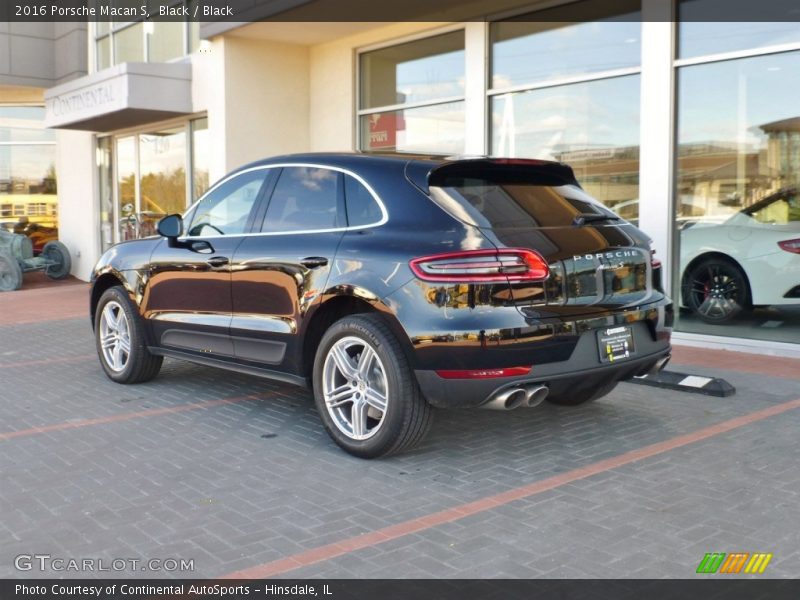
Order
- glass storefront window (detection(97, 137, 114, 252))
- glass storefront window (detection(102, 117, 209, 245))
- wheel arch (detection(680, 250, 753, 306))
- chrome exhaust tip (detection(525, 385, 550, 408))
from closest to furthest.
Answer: chrome exhaust tip (detection(525, 385, 550, 408)), wheel arch (detection(680, 250, 753, 306)), glass storefront window (detection(102, 117, 209, 245)), glass storefront window (detection(97, 137, 114, 252))

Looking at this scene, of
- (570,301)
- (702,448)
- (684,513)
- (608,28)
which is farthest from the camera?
(608,28)

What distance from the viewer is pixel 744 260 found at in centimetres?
854

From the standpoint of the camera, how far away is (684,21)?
28.4ft

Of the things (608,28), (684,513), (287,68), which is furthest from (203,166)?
(684,513)

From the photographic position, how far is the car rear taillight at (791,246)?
8102 mm

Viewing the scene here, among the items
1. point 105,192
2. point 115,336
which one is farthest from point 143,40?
point 115,336

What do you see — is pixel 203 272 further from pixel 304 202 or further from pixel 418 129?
pixel 418 129

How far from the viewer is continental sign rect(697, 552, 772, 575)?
11.1 ft

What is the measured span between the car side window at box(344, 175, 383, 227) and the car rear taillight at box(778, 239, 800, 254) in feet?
16.4

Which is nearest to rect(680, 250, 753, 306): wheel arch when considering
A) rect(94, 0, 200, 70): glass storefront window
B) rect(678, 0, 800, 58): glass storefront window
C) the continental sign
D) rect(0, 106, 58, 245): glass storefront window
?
rect(678, 0, 800, 58): glass storefront window

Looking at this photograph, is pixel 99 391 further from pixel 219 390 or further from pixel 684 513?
pixel 684 513

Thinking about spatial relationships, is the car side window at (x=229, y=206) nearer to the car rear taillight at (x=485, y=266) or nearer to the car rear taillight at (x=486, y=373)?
the car rear taillight at (x=485, y=266)

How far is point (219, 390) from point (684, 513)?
397 centimetres

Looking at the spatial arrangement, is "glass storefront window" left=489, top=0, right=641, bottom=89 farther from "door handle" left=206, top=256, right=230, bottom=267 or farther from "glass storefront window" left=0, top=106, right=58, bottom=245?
"glass storefront window" left=0, top=106, right=58, bottom=245
